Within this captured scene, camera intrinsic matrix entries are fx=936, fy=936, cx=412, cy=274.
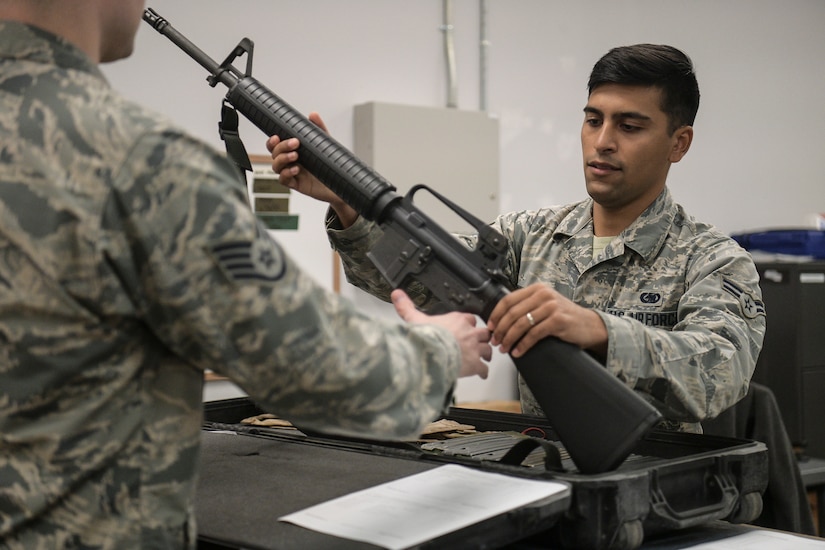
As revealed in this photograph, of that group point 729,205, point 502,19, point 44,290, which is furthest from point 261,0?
point 44,290

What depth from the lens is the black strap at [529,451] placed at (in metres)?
1.18

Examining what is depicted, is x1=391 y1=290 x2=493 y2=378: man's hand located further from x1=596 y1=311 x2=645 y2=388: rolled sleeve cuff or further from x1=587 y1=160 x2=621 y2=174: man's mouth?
x1=587 y1=160 x2=621 y2=174: man's mouth

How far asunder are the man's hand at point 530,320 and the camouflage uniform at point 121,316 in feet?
1.26

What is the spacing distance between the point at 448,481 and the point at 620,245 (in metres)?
0.74

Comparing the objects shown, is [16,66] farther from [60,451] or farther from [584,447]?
[584,447]

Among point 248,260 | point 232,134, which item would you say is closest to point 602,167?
point 232,134

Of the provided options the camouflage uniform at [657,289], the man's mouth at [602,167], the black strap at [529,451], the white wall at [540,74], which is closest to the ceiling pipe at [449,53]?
the white wall at [540,74]

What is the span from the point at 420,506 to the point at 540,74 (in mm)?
3511

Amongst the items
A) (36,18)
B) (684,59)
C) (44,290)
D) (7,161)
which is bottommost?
(44,290)

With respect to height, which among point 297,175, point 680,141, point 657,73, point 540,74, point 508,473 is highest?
point 540,74

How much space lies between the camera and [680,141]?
1858 mm

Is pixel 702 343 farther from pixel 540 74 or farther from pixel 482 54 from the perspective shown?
pixel 540 74

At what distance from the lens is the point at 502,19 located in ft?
13.7

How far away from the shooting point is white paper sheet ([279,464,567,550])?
0.98 meters
